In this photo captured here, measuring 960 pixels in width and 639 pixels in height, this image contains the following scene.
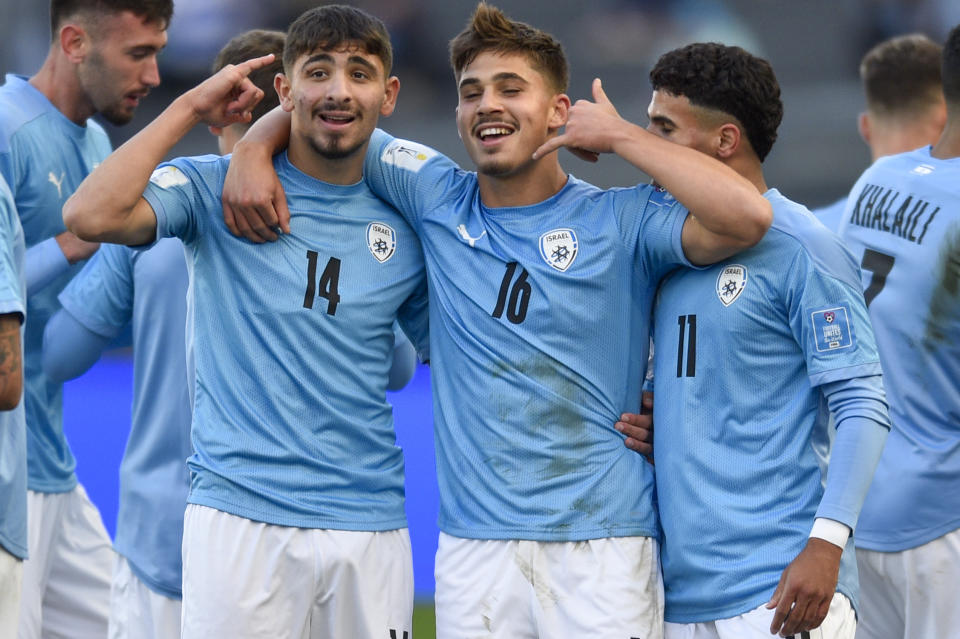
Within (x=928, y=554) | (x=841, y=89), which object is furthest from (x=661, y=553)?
(x=841, y=89)

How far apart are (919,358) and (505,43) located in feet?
5.80

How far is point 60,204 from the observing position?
5129 mm

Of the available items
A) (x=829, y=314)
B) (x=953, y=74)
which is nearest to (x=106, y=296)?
(x=829, y=314)

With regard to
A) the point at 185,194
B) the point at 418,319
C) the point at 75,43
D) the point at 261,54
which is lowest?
the point at 418,319

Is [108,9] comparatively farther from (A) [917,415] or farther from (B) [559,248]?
(A) [917,415]

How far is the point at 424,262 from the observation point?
13.2ft

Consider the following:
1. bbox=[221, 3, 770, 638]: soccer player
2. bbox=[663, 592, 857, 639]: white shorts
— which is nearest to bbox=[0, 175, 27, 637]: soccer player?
bbox=[221, 3, 770, 638]: soccer player

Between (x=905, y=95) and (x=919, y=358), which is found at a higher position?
(x=905, y=95)

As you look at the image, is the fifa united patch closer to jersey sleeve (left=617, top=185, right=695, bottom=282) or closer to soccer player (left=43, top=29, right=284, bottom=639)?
jersey sleeve (left=617, top=185, right=695, bottom=282)

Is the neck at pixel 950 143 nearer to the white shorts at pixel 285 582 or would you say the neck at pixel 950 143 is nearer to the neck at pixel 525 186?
the neck at pixel 525 186

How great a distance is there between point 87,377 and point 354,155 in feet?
19.1

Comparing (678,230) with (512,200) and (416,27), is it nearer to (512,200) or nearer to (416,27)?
(512,200)

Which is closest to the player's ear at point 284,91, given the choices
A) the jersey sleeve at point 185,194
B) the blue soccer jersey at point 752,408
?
the jersey sleeve at point 185,194

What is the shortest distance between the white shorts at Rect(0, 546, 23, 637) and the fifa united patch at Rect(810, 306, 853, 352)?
2490 millimetres
